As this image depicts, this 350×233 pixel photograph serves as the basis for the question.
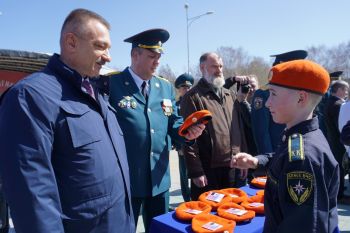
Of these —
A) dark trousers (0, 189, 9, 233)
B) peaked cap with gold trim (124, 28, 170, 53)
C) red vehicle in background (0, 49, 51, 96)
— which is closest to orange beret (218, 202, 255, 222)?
peaked cap with gold trim (124, 28, 170, 53)

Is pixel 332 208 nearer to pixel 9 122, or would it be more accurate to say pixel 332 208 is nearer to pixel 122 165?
pixel 122 165

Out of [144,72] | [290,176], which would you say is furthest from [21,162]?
[144,72]

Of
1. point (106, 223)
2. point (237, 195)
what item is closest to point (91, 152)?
point (106, 223)

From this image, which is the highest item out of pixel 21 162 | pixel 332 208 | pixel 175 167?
pixel 21 162

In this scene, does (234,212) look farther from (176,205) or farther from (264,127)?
(176,205)

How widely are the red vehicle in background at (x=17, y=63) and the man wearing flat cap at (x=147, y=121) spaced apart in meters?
2.34

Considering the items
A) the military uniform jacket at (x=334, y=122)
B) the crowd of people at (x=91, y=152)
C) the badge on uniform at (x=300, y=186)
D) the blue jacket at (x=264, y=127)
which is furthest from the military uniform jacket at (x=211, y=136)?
the military uniform jacket at (x=334, y=122)

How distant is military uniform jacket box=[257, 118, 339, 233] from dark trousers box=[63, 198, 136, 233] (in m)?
0.80

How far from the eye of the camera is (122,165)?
1827mm

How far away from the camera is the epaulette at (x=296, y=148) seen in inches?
58.5

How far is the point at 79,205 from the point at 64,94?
57 centimetres

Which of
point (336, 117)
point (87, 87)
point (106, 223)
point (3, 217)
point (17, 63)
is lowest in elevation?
point (3, 217)

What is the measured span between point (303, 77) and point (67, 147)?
128 centimetres

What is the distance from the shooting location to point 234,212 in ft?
6.60
